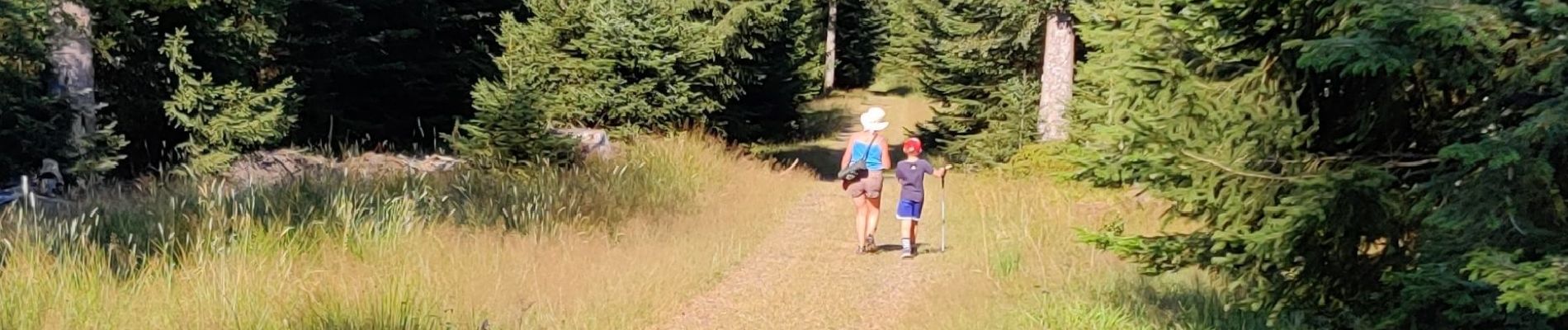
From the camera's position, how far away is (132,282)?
647 centimetres

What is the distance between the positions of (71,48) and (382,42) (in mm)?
7206

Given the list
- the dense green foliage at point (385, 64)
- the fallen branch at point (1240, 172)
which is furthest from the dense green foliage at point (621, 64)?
the fallen branch at point (1240, 172)

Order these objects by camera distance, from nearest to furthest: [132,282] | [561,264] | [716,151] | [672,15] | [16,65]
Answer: [132,282], [561,264], [16,65], [716,151], [672,15]

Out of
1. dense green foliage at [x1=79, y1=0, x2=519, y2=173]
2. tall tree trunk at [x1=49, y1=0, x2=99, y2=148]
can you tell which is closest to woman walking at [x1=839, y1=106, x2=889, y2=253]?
dense green foliage at [x1=79, y1=0, x2=519, y2=173]

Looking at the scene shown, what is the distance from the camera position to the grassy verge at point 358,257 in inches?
239

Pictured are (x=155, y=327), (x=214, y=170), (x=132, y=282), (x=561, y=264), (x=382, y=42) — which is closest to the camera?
(x=155, y=327)

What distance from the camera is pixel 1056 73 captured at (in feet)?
57.4

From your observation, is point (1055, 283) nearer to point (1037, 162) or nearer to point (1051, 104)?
point (1037, 162)

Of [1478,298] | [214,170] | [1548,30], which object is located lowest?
[214,170]

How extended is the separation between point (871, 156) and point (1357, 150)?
5.98 meters

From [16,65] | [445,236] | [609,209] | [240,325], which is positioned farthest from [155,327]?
[16,65]

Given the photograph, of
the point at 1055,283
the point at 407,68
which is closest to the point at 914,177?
the point at 1055,283

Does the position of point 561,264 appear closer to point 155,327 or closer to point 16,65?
point 155,327

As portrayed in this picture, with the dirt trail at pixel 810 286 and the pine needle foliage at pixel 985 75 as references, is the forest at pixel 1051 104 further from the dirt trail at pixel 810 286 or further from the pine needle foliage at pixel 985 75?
the dirt trail at pixel 810 286
